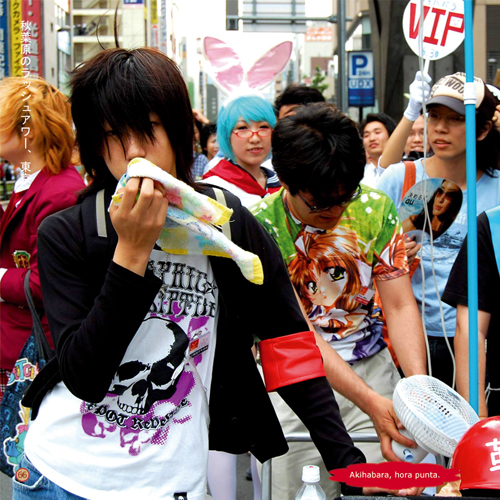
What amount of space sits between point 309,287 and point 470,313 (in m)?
0.56

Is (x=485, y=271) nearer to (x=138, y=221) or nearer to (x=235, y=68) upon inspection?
(x=138, y=221)

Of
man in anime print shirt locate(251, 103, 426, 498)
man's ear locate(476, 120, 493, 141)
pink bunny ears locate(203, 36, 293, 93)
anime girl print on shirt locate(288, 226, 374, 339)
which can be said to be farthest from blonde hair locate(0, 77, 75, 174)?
pink bunny ears locate(203, 36, 293, 93)

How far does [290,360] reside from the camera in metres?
1.67

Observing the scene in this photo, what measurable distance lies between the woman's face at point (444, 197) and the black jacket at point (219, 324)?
1.47 metres

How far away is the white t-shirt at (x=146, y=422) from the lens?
147cm

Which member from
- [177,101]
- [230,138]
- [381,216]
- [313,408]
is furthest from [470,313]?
[230,138]

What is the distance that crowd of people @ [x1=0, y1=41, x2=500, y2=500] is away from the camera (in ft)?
4.76

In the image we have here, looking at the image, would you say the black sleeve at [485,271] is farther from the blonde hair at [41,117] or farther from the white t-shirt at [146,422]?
the blonde hair at [41,117]

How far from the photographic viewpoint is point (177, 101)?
1.55 metres

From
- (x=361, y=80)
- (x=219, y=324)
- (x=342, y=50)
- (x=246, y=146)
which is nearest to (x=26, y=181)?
(x=246, y=146)

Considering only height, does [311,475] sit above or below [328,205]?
below

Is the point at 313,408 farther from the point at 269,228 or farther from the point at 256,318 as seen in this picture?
the point at 269,228

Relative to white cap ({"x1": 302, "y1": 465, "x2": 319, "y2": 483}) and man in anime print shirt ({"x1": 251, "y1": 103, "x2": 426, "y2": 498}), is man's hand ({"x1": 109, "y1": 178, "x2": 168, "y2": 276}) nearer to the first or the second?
white cap ({"x1": 302, "y1": 465, "x2": 319, "y2": 483})

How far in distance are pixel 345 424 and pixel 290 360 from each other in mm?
954
